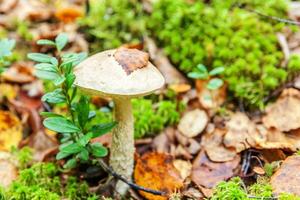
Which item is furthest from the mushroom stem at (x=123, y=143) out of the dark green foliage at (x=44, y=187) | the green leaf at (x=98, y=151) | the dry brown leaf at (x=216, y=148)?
the dry brown leaf at (x=216, y=148)

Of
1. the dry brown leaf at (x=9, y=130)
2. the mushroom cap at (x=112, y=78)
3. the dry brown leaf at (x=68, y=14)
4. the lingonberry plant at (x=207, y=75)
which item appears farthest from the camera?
the dry brown leaf at (x=68, y=14)

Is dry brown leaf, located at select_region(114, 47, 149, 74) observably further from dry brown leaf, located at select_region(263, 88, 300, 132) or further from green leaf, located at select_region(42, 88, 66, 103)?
dry brown leaf, located at select_region(263, 88, 300, 132)

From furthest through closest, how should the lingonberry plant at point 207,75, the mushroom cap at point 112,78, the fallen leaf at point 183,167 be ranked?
the lingonberry plant at point 207,75 < the fallen leaf at point 183,167 < the mushroom cap at point 112,78

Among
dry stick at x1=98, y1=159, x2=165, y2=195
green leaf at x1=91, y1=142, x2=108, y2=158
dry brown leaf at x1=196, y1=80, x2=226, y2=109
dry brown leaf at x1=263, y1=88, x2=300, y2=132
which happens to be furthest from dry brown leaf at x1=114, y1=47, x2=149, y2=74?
dry brown leaf at x1=263, y1=88, x2=300, y2=132

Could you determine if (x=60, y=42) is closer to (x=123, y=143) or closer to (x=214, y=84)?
(x=123, y=143)

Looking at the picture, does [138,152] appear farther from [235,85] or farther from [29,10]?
[29,10]

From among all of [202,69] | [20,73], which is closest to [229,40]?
[202,69]

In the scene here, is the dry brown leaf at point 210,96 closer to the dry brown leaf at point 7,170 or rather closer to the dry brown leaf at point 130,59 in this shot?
the dry brown leaf at point 130,59
